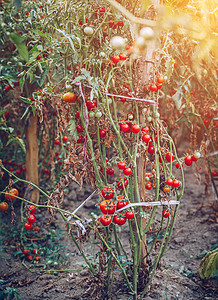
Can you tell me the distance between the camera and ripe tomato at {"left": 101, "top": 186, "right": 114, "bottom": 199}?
1.17m

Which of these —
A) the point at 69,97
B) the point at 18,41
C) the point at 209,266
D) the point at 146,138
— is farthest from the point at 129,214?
the point at 18,41

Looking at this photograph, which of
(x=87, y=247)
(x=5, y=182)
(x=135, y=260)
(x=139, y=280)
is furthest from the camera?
(x=5, y=182)

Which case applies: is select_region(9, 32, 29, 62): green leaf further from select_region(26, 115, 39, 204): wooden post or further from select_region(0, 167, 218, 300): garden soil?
select_region(26, 115, 39, 204): wooden post

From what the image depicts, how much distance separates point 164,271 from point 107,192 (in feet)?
2.65

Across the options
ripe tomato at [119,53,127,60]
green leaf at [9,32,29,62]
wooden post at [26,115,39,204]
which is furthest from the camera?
wooden post at [26,115,39,204]

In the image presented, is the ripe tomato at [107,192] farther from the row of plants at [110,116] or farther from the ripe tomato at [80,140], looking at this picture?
the ripe tomato at [80,140]

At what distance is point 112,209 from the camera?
114 cm

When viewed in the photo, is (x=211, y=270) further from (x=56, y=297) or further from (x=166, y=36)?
(x=166, y=36)

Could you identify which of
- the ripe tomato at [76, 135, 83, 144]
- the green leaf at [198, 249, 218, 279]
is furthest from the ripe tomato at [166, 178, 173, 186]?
the green leaf at [198, 249, 218, 279]

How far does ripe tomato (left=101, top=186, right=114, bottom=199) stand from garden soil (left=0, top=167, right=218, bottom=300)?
48 centimetres

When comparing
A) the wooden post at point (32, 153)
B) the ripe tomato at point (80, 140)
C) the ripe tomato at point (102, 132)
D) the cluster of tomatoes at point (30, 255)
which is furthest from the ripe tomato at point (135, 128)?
the wooden post at point (32, 153)

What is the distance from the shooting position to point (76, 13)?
46.5 inches

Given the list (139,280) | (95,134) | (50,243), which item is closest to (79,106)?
(95,134)

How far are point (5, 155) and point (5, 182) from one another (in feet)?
0.82
